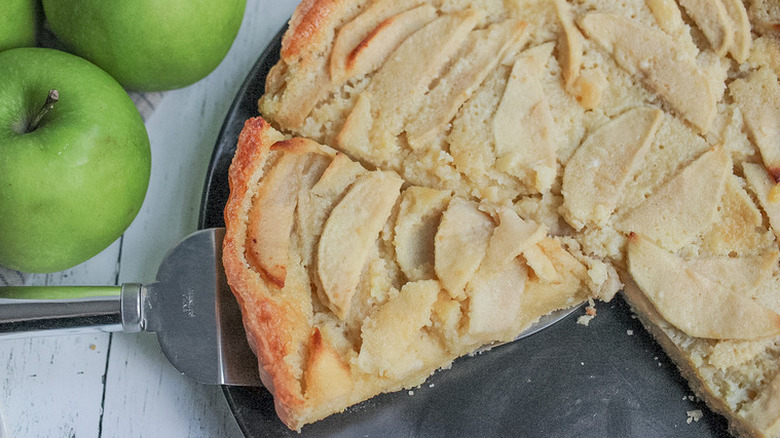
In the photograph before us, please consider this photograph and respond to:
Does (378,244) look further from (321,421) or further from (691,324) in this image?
(691,324)

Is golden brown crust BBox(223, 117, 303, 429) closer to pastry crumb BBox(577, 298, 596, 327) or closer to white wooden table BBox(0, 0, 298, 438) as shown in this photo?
white wooden table BBox(0, 0, 298, 438)

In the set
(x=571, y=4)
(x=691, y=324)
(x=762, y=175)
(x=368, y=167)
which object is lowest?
(x=691, y=324)

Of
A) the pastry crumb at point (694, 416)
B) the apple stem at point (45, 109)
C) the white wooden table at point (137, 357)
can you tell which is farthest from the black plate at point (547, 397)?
the apple stem at point (45, 109)

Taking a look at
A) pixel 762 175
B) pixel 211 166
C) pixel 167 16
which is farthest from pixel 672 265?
pixel 167 16

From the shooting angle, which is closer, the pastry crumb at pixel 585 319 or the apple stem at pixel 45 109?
the apple stem at pixel 45 109

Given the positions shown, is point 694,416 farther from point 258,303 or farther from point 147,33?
point 147,33

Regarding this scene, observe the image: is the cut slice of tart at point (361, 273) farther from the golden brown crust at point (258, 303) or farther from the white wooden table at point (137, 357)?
the white wooden table at point (137, 357)

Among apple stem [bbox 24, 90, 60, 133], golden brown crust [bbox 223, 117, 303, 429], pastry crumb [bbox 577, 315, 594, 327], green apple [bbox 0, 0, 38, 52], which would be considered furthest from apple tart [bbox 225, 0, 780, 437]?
green apple [bbox 0, 0, 38, 52]
